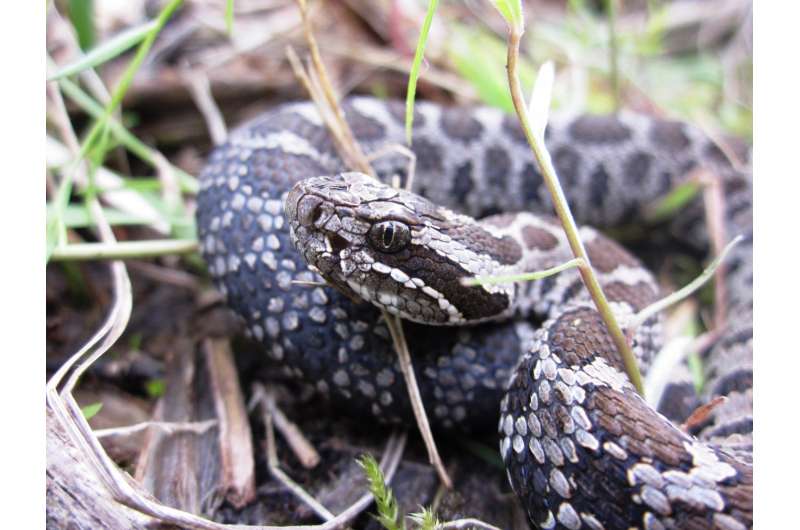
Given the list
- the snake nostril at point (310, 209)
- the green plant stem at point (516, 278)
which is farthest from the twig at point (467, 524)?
the snake nostril at point (310, 209)

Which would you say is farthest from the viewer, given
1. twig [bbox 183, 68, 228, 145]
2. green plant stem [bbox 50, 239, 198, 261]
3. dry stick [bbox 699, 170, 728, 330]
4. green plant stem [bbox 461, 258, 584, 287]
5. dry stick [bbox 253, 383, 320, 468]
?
twig [bbox 183, 68, 228, 145]

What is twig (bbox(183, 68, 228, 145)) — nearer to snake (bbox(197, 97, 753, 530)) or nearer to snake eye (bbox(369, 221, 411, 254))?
snake (bbox(197, 97, 753, 530))

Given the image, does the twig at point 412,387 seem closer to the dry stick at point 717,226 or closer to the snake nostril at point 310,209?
the snake nostril at point 310,209

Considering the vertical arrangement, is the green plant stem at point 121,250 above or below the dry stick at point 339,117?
below

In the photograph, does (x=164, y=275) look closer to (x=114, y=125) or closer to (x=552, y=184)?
Result: (x=114, y=125)

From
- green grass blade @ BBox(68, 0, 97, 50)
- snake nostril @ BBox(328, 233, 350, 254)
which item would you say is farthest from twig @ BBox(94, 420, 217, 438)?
green grass blade @ BBox(68, 0, 97, 50)

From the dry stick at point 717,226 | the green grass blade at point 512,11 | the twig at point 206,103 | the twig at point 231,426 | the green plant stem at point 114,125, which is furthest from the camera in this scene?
the twig at point 206,103

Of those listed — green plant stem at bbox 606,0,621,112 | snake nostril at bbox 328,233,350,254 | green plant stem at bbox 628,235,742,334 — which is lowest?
snake nostril at bbox 328,233,350,254
